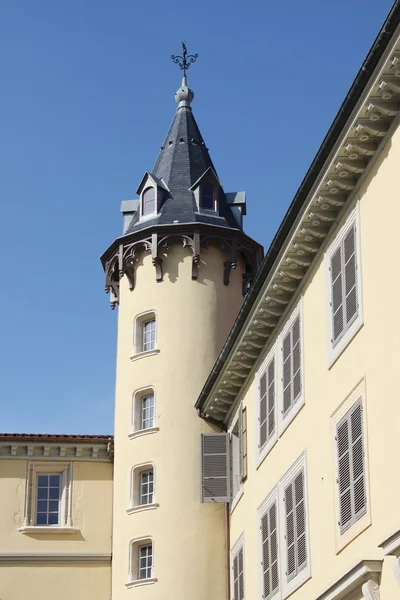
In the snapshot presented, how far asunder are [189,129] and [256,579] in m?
20.7

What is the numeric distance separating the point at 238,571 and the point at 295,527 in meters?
6.99

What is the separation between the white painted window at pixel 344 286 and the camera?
67.7 ft

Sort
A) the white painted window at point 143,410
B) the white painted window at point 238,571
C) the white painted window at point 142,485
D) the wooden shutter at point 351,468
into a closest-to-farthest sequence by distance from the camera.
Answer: the wooden shutter at point 351,468, the white painted window at point 238,571, the white painted window at point 142,485, the white painted window at point 143,410

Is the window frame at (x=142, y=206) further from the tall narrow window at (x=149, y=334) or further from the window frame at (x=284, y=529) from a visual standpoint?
the window frame at (x=284, y=529)

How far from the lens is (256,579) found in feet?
88.6

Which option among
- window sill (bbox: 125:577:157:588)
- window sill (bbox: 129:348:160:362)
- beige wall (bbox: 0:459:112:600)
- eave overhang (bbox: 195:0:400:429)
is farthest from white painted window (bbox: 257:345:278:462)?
beige wall (bbox: 0:459:112:600)

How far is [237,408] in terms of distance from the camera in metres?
31.5

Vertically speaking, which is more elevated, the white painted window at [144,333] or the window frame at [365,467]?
the white painted window at [144,333]

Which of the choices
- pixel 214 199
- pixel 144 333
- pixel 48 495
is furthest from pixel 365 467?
pixel 214 199

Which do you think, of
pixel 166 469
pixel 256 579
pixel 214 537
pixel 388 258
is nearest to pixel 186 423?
pixel 166 469

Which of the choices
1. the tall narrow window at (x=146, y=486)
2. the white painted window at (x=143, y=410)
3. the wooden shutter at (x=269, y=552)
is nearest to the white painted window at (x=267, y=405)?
the wooden shutter at (x=269, y=552)

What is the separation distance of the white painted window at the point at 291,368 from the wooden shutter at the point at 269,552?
2.10 meters

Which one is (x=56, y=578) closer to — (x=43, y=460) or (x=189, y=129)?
(x=43, y=460)

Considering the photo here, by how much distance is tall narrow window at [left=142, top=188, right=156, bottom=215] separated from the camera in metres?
39.8
